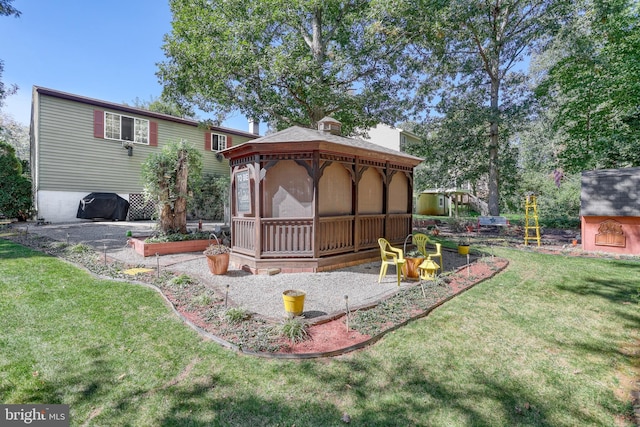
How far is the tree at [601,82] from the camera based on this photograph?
13234 mm

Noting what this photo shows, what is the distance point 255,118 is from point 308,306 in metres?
11.2

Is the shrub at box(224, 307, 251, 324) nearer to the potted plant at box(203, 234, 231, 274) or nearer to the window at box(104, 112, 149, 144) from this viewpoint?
the potted plant at box(203, 234, 231, 274)

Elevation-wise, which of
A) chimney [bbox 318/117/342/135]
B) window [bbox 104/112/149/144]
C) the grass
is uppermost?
window [bbox 104/112/149/144]

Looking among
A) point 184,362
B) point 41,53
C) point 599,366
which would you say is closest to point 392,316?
point 599,366

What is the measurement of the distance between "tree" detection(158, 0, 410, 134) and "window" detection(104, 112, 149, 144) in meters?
5.41

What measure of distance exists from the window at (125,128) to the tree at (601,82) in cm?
2247

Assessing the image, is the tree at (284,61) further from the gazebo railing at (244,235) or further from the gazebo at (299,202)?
the gazebo railing at (244,235)

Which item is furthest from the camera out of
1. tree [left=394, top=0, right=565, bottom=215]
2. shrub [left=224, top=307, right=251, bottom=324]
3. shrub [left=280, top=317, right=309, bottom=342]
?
tree [left=394, top=0, right=565, bottom=215]

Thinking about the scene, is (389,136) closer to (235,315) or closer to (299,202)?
(299,202)

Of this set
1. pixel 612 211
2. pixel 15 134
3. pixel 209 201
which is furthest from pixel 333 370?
pixel 15 134

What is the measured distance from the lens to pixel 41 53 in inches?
575

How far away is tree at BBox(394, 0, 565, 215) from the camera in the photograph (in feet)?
44.5

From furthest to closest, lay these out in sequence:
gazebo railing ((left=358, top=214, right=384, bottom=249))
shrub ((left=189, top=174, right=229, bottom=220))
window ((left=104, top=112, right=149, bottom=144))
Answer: shrub ((left=189, top=174, right=229, bottom=220)), window ((left=104, top=112, right=149, bottom=144)), gazebo railing ((left=358, top=214, right=384, bottom=249))

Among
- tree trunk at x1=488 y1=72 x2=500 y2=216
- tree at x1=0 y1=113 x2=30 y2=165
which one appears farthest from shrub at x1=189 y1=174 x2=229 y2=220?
tree at x1=0 y1=113 x2=30 y2=165
